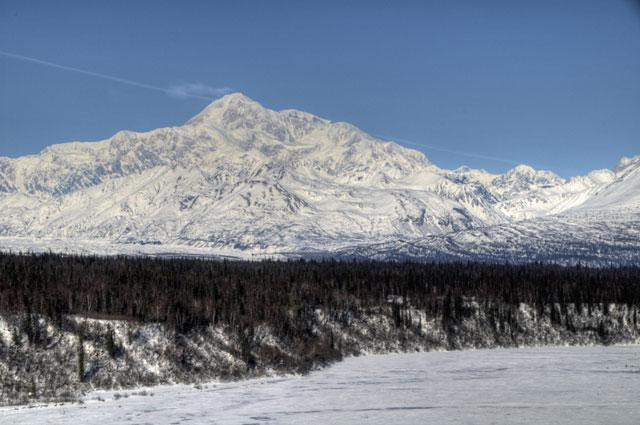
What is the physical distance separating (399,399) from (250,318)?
4204 centimetres

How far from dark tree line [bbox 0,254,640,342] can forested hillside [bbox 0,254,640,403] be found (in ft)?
Result: 1.06

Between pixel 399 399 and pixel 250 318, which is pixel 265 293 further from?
pixel 399 399

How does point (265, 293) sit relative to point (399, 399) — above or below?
above

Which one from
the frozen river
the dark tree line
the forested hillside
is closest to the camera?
the frozen river

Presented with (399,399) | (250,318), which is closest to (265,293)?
(250,318)

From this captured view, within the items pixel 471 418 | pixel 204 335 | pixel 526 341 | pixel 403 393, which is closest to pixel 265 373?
pixel 204 335

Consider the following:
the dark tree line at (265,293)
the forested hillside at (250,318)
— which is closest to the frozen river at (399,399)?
the forested hillside at (250,318)

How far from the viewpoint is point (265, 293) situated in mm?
138000

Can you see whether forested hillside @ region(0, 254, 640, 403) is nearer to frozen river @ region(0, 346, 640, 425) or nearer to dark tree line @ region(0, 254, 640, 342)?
dark tree line @ region(0, 254, 640, 342)

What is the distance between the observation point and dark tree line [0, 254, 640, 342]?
11025cm

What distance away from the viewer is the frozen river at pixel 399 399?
69875 mm

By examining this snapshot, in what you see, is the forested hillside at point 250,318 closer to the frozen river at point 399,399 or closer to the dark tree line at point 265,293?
the dark tree line at point 265,293

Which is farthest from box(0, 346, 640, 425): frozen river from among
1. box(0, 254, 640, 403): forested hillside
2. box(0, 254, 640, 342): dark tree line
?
box(0, 254, 640, 342): dark tree line

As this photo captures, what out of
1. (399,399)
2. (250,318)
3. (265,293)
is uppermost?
(265,293)
